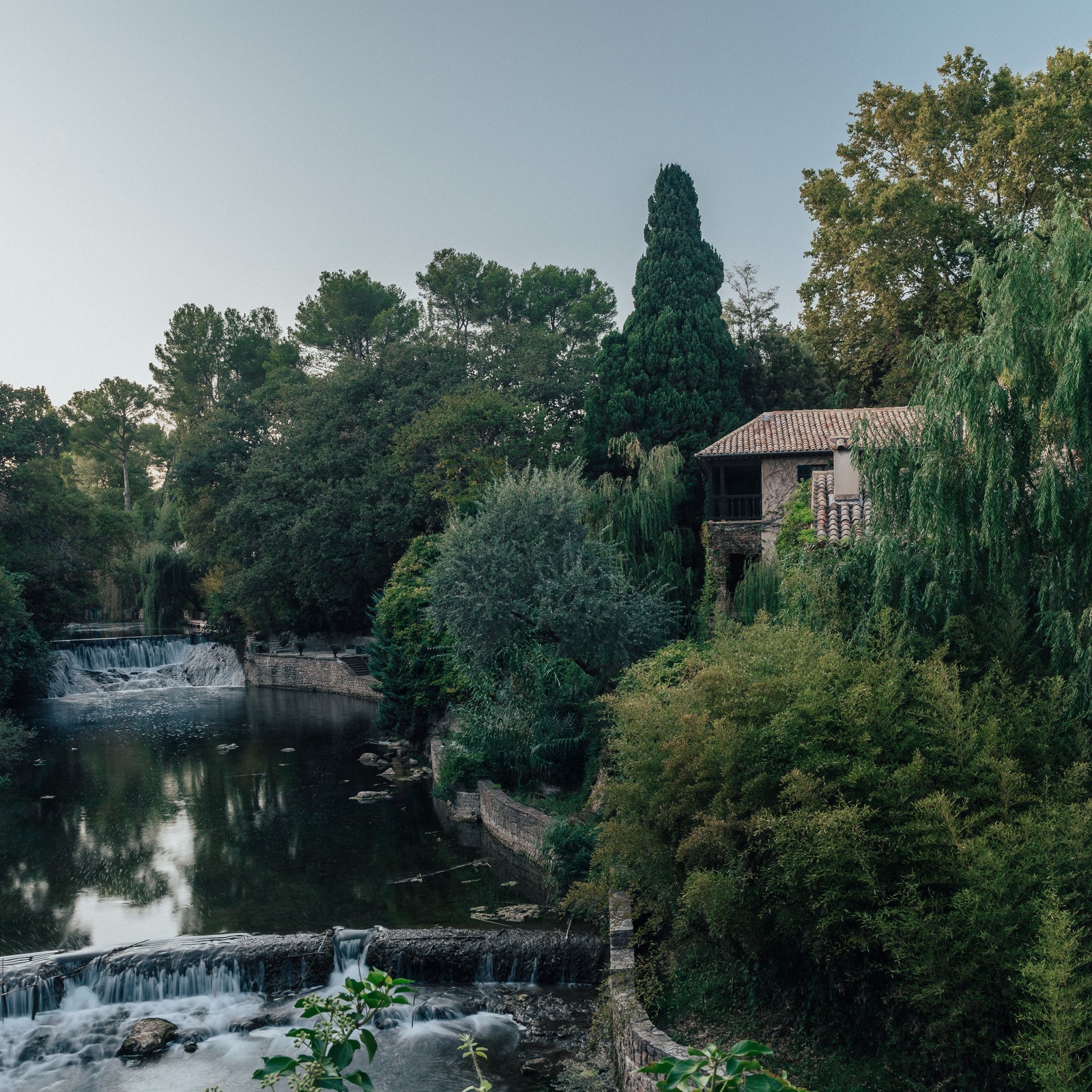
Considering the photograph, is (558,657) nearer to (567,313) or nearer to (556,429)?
(556,429)

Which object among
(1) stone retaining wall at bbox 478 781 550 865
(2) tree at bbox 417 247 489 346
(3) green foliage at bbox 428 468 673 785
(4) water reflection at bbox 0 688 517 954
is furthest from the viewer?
(2) tree at bbox 417 247 489 346

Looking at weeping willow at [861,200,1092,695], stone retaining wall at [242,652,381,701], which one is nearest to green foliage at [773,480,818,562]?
weeping willow at [861,200,1092,695]

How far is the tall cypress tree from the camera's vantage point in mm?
28344

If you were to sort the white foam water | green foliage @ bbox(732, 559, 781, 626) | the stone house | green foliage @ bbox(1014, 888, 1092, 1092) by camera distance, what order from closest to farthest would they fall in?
green foliage @ bbox(1014, 888, 1092, 1092), the white foam water, green foliage @ bbox(732, 559, 781, 626), the stone house

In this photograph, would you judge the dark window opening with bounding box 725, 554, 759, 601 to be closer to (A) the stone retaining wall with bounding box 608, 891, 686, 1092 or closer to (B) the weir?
(B) the weir

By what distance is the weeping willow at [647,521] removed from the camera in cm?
2317

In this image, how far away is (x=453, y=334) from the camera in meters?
45.8

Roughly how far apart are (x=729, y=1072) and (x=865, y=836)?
5519 millimetres

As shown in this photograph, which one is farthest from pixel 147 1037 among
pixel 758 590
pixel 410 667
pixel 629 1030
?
pixel 758 590

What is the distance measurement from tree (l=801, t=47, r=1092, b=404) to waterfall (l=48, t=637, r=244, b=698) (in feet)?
92.8

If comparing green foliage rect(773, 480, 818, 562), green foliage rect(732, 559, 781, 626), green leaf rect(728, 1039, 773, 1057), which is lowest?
green leaf rect(728, 1039, 773, 1057)

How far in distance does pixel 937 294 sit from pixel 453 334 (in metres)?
26.0

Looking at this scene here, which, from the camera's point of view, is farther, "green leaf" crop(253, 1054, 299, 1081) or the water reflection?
the water reflection

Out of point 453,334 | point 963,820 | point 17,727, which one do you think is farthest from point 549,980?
point 453,334
